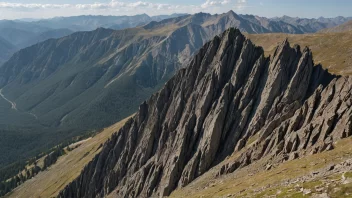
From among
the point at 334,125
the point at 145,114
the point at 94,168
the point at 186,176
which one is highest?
the point at 334,125

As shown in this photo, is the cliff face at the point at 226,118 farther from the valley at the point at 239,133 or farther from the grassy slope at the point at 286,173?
the grassy slope at the point at 286,173

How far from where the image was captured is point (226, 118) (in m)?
110

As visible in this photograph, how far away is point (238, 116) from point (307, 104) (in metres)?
27.0

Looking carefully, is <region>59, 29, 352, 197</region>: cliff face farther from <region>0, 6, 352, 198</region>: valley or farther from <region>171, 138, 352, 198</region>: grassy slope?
<region>171, 138, 352, 198</region>: grassy slope

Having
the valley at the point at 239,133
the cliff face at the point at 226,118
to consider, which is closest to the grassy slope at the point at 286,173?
the valley at the point at 239,133

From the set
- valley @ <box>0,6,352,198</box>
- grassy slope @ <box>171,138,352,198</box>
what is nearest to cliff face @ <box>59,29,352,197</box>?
valley @ <box>0,6,352,198</box>

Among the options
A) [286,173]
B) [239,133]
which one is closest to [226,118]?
[239,133]

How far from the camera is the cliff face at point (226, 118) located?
258 feet

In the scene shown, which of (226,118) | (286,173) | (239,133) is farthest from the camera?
(226,118)

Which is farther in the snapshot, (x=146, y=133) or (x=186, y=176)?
(x=146, y=133)

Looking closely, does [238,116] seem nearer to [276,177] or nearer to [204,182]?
[204,182]

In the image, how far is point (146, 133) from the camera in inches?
5443

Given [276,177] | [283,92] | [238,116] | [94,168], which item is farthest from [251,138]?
[94,168]

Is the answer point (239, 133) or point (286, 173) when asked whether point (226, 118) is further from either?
point (286, 173)
